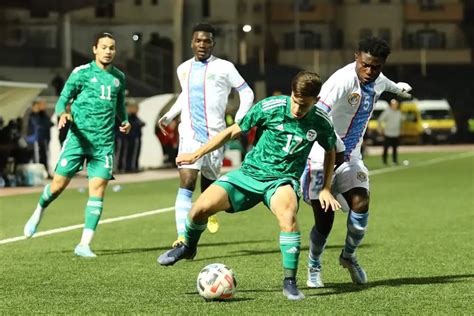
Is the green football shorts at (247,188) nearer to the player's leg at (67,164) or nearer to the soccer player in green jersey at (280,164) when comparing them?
the soccer player in green jersey at (280,164)

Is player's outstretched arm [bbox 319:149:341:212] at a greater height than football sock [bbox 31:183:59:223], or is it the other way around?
player's outstretched arm [bbox 319:149:341:212]

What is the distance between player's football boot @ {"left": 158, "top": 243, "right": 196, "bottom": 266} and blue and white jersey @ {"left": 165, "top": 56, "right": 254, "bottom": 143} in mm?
2772

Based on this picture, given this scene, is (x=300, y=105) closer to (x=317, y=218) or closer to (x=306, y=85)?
(x=306, y=85)

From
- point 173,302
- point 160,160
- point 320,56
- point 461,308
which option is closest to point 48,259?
point 173,302

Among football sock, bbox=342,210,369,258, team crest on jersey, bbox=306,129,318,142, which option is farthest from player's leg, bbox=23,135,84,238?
team crest on jersey, bbox=306,129,318,142

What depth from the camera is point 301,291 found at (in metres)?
9.91

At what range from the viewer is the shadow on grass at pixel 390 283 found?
390 inches

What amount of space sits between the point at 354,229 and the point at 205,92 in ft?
10.8

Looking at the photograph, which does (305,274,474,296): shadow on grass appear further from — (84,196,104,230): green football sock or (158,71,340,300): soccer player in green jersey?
(84,196,104,230): green football sock

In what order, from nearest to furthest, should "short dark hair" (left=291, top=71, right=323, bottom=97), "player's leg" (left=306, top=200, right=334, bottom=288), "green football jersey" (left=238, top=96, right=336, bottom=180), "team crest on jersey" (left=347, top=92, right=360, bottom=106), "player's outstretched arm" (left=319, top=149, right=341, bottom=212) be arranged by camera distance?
"short dark hair" (left=291, top=71, right=323, bottom=97) → "green football jersey" (left=238, top=96, right=336, bottom=180) → "player's outstretched arm" (left=319, top=149, right=341, bottom=212) → "team crest on jersey" (left=347, top=92, right=360, bottom=106) → "player's leg" (left=306, top=200, right=334, bottom=288)

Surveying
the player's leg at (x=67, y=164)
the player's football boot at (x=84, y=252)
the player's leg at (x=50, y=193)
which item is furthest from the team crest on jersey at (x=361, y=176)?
the player's leg at (x=50, y=193)

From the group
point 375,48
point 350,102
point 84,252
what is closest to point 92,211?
point 84,252

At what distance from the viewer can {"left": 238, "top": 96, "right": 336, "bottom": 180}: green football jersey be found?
938cm

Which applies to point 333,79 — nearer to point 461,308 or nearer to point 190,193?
point 461,308
